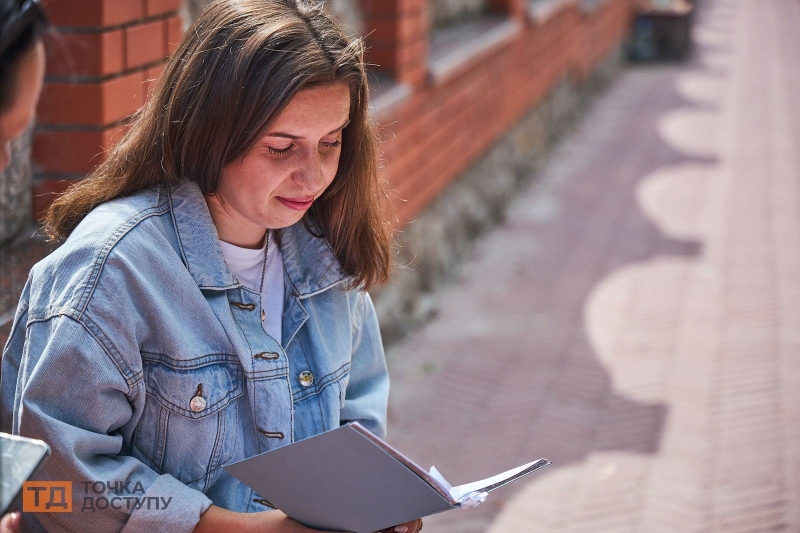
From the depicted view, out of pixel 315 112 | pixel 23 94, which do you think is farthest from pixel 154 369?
pixel 23 94

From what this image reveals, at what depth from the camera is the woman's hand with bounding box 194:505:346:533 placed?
176cm

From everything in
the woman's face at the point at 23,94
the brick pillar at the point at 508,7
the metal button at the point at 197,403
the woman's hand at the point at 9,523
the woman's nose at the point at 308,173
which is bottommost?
the metal button at the point at 197,403

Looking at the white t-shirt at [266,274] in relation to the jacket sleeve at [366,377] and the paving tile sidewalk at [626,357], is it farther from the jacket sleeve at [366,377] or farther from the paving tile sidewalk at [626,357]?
the paving tile sidewalk at [626,357]

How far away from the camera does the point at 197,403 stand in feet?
5.80

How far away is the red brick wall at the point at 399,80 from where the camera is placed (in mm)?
2637

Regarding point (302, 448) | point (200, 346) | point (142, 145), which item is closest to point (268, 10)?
point (142, 145)

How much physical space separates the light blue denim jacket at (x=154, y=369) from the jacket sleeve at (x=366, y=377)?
0.16 metres

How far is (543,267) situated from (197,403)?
513 centimetres

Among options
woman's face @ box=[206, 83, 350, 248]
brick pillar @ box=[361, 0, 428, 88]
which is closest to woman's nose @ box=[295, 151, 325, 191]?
woman's face @ box=[206, 83, 350, 248]

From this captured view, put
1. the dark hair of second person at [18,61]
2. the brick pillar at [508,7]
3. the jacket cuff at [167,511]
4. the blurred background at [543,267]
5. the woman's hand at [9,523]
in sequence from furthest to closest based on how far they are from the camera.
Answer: the brick pillar at [508,7]
the blurred background at [543,267]
the jacket cuff at [167,511]
the woman's hand at [9,523]
the dark hair of second person at [18,61]

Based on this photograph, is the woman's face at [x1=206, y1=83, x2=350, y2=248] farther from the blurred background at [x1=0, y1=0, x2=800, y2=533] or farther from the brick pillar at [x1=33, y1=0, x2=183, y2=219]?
the brick pillar at [x1=33, y1=0, x2=183, y2=219]

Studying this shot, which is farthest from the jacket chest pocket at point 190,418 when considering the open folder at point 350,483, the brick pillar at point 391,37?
the brick pillar at point 391,37

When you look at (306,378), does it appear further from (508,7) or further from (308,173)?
(508,7)

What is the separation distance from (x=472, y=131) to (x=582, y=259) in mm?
1237
